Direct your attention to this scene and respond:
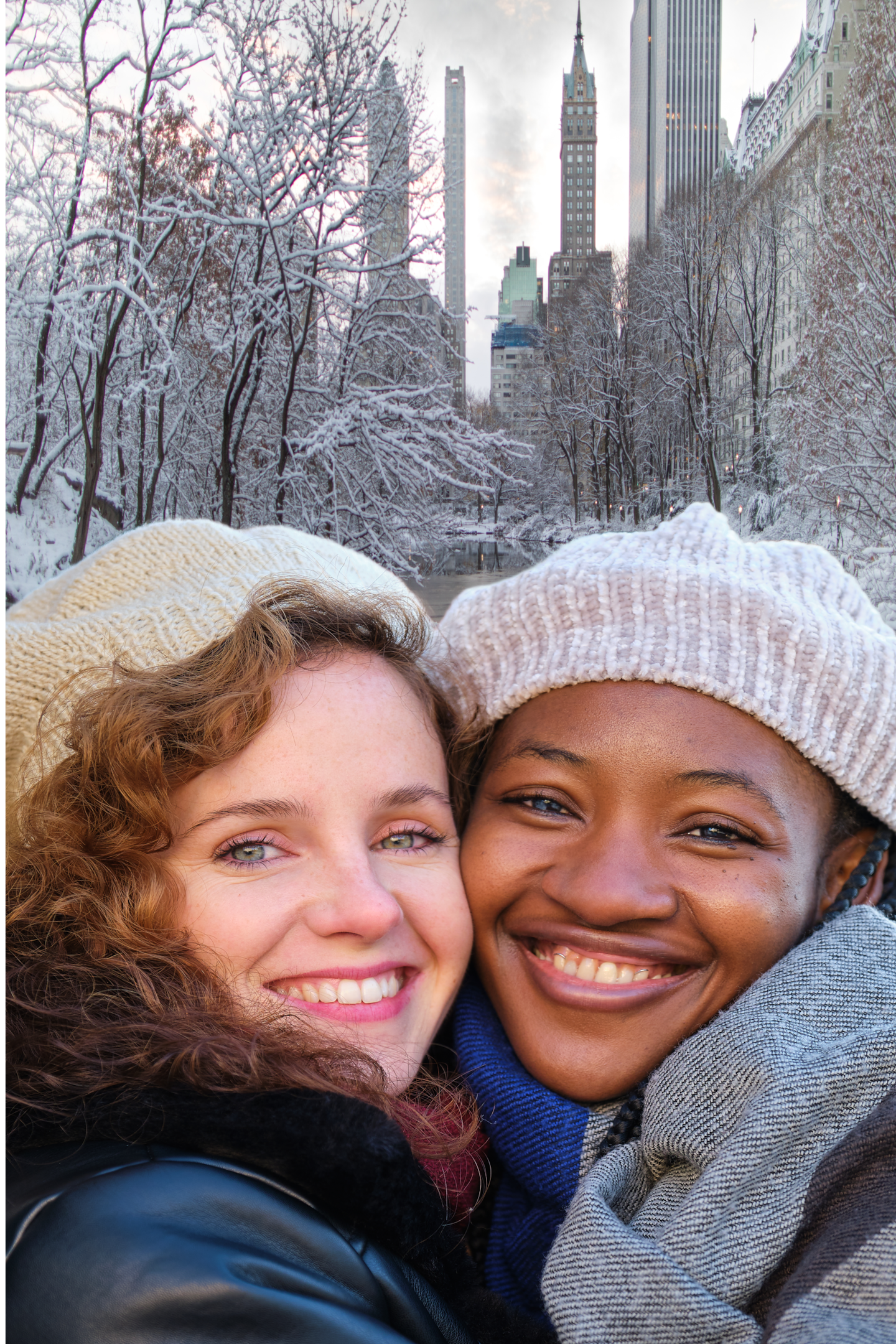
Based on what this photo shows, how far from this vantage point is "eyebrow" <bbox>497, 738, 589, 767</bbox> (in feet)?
5.23

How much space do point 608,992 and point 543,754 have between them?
16.6 inches

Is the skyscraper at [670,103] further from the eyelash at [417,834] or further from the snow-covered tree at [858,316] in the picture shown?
the eyelash at [417,834]

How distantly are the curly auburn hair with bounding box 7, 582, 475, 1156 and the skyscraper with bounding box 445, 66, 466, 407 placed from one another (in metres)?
8.91

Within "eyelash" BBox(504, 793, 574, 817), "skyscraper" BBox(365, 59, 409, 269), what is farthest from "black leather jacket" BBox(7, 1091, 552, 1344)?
"skyscraper" BBox(365, 59, 409, 269)

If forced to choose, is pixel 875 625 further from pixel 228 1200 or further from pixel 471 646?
Result: pixel 228 1200

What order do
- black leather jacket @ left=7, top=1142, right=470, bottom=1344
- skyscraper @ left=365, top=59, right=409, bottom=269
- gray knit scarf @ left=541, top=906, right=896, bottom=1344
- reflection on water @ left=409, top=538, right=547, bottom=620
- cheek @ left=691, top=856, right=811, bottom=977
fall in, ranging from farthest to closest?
reflection on water @ left=409, top=538, right=547, bottom=620
skyscraper @ left=365, top=59, right=409, bottom=269
cheek @ left=691, top=856, right=811, bottom=977
gray knit scarf @ left=541, top=906, right=896, bottom=1344
black leather jacket @ left=7, top=1142, right=470, bottom=1344

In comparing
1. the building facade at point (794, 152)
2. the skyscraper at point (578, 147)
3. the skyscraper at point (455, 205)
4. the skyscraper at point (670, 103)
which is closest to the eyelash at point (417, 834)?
the skyscraper at point (578, 147)

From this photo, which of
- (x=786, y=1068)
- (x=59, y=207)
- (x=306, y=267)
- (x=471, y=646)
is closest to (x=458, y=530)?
(x=306, y=267)

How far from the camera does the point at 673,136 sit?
63.9ft

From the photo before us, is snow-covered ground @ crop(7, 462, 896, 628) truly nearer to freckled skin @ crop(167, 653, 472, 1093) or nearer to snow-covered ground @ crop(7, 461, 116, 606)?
snow-covered ground @ crop(7, 461, 116, 606)

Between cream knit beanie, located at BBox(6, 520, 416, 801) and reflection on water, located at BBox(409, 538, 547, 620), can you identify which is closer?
cream knit beanie, located at BBox(6, 520, 416, 801)

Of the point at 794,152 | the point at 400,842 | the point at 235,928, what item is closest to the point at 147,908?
the point at 235,928

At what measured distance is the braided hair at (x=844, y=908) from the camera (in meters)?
1.44

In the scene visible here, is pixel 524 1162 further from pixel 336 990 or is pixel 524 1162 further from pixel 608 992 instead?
pixel 336 990
